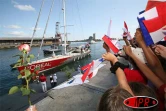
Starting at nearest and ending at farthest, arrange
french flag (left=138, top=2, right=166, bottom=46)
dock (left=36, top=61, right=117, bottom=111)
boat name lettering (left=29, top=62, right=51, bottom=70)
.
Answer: french flag (left=138, top=2, right=166, bottom=46), dock (left=36, top=61, right=117, bottom=111), boat name lettering (left=29, top=62, right=51, bottom=70)

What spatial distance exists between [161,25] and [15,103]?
36.7ft

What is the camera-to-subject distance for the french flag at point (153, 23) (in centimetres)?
212

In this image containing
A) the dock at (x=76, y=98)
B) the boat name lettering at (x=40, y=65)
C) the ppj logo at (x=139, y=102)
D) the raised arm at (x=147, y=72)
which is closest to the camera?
the ppj logo at (x=139, y=102)

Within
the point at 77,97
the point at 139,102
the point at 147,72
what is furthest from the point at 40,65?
the point at 139,102

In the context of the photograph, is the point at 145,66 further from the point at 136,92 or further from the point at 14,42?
the point at 14,42

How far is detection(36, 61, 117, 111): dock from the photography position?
311cm

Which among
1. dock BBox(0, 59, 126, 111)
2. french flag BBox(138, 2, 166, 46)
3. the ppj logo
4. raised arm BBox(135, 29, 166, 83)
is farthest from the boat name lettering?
the ppj logo

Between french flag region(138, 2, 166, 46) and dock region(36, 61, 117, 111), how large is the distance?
1667mm

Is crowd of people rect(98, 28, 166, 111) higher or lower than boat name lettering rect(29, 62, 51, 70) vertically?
higher

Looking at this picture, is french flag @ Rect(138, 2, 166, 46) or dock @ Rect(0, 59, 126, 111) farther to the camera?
dock @ Rect(0, 59, 126, 111)

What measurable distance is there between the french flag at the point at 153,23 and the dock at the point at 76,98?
167 centimetres

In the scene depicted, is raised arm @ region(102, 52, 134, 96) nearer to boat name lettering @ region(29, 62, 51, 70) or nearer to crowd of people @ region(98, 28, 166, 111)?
crowd of people @ region(98, 28, 166, 111)

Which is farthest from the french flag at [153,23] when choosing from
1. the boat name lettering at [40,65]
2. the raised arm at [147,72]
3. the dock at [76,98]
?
the boat name lettering at [40,65]

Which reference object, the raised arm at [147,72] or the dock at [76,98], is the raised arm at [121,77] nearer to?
the raised arm at [147,72]
